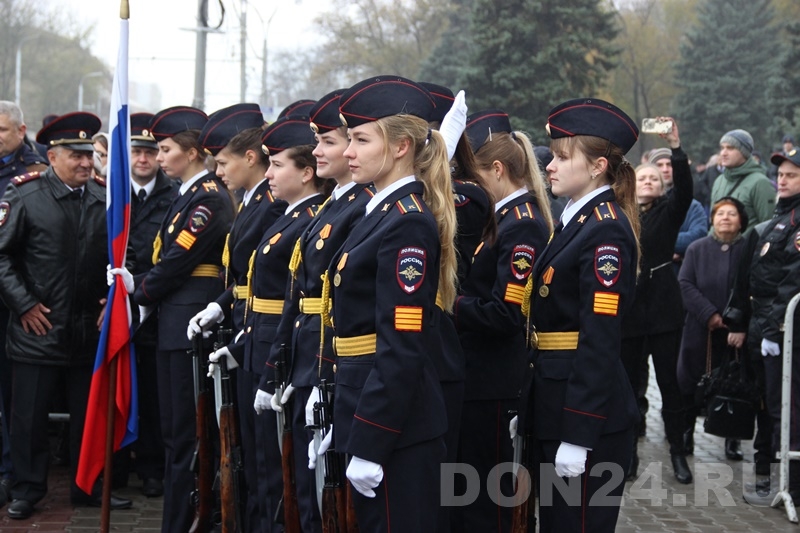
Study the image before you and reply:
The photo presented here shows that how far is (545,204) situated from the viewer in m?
5.75

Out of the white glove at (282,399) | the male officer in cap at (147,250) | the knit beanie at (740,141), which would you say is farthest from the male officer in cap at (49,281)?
the knit beanie at (740,141)

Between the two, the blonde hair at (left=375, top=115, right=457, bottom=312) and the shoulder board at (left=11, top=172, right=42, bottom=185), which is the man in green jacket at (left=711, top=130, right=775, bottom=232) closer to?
the shoulder board at (left=11, top=172, right=42, bottom=185)

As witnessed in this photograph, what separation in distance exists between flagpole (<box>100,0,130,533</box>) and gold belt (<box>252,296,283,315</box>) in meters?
1.07

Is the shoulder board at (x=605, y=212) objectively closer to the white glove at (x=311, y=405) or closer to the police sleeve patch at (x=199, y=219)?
the white glove at (x=311, y=405)

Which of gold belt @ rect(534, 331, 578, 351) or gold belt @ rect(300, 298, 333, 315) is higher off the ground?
gold belt @ rect(300, 298, 333, 315)

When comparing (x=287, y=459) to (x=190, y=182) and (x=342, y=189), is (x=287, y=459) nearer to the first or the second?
(x=342, y=189)

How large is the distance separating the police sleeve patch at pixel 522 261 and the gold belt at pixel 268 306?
118 centimetres

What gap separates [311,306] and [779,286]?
3.93 metres

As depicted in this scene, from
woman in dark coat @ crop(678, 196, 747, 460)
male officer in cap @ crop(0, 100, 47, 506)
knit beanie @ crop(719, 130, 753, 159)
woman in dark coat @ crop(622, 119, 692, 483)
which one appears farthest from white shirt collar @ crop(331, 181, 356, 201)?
knit beanie @ crop(719, 130, 753, 159)

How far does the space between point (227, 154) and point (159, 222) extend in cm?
165

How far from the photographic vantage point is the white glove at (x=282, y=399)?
5016mm

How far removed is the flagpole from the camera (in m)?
6.00

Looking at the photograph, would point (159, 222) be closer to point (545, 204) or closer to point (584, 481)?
point (545, 204)

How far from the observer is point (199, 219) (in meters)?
6.61
